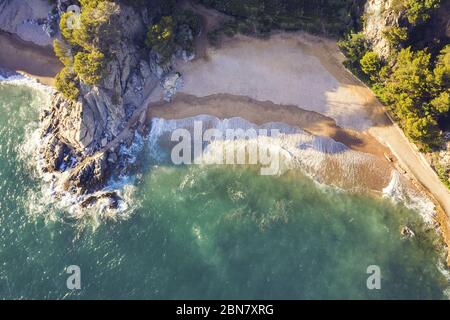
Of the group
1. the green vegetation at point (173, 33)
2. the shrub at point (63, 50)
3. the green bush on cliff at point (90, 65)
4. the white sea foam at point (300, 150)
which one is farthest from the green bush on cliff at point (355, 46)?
the shrub at point (63, 50)

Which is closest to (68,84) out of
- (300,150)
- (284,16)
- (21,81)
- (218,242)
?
(21,81)

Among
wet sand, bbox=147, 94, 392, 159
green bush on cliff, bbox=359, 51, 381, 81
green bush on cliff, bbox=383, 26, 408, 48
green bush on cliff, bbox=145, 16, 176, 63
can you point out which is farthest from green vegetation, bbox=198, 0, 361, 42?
wet sand, bbox=147, 94, 392, 159

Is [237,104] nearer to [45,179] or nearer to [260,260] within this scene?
[260,260]

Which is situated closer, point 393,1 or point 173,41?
point 393,1

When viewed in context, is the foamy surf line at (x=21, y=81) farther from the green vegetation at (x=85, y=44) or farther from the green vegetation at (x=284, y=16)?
the green vegetation at (x=284, y=16)

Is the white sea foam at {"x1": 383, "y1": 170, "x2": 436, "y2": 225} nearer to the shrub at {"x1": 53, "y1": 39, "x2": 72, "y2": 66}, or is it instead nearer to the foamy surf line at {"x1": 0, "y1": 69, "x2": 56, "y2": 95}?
the shrub at {"x1": 53, "y1": 39, "x2": 72, "y2": 66}

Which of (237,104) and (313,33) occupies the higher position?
(313,33)
